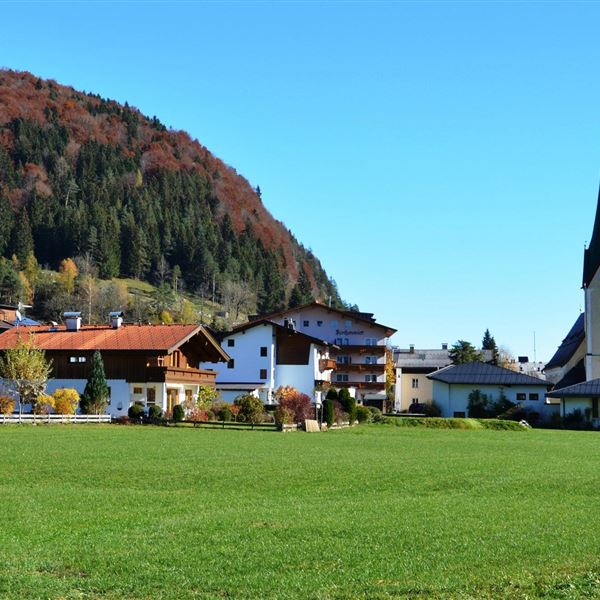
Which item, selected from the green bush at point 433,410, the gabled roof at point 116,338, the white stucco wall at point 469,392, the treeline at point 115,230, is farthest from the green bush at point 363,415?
the treeline at point 115,230

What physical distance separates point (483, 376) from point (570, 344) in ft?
68.0

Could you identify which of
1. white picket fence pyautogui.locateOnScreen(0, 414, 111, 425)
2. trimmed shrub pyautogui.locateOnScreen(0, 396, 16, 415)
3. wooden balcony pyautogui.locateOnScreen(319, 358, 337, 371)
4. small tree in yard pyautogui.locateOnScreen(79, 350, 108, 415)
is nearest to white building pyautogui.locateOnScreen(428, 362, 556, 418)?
wooden balcony pyautogui.locateOnScreen(319, 358, 337, 371)

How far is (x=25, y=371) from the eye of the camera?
53.8 m

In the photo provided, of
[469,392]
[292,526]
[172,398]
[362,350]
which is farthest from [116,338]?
[292,526]

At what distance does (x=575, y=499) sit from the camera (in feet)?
60.8

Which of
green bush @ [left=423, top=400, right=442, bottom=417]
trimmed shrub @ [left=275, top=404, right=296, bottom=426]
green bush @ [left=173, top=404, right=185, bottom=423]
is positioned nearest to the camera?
trimmed shrub @ [left=275, top=404, right=296, bottom=426]

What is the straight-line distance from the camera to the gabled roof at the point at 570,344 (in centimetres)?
8638

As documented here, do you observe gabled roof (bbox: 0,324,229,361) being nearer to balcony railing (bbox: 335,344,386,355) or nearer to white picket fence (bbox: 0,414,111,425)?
white picket fence (bbox: 0,414,111,425)

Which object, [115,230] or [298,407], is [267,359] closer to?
[298,407]

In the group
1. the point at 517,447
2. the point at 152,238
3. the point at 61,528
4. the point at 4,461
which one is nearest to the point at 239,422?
the point at 517,447

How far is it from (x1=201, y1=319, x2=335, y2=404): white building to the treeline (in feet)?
222

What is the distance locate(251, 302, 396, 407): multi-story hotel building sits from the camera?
291 ft

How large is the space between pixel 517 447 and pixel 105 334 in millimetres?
32805

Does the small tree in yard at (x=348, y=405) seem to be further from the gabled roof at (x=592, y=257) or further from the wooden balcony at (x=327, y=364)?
the gabled roof at (x=592, y=257)
